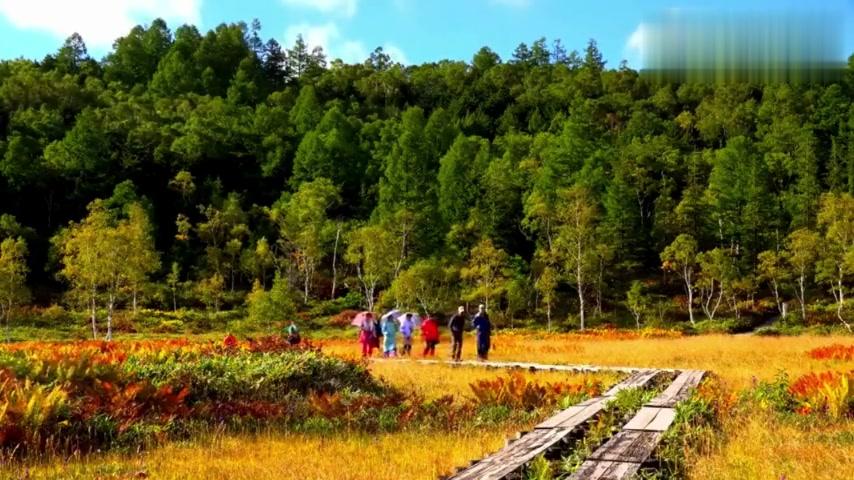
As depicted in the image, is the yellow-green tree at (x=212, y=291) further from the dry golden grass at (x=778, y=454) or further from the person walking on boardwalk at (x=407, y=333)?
the dry golden grass at (x=778, y=454)

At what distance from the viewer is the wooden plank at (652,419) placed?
6922 mm

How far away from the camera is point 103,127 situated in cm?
8112

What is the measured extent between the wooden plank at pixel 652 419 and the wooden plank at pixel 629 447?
0.31 meters

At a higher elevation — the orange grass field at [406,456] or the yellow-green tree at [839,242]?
the yellow-green tree at [839,242]

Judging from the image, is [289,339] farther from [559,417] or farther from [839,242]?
[839,242]

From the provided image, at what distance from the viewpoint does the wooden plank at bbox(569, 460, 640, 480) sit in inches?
189

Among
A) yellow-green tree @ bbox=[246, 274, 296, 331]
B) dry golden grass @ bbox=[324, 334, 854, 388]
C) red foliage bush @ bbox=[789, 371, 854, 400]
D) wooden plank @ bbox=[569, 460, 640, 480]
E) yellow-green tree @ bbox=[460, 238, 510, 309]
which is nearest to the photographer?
wooden plank @ bbox=[569, 460, 640, 480]

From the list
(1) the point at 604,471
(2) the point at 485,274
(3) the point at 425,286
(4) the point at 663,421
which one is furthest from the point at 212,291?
(1) the point at 604,471

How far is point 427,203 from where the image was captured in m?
71.6

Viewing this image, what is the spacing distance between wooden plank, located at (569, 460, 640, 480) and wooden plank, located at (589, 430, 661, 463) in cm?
17

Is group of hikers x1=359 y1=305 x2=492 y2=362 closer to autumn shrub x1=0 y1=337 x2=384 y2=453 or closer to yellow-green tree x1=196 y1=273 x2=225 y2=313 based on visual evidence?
autumn shrub x1=0 y1=337 x2=384 y2=453

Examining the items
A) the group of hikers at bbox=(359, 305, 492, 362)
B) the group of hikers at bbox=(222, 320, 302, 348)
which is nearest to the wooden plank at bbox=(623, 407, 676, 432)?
the group of hikers at bbox=(222, 320, 302, 348)

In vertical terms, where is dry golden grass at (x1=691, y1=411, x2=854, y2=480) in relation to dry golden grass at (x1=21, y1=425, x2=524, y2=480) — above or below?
above

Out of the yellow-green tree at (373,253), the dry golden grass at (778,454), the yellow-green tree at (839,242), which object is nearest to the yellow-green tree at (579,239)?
the yellow-green tree at (373,253)
